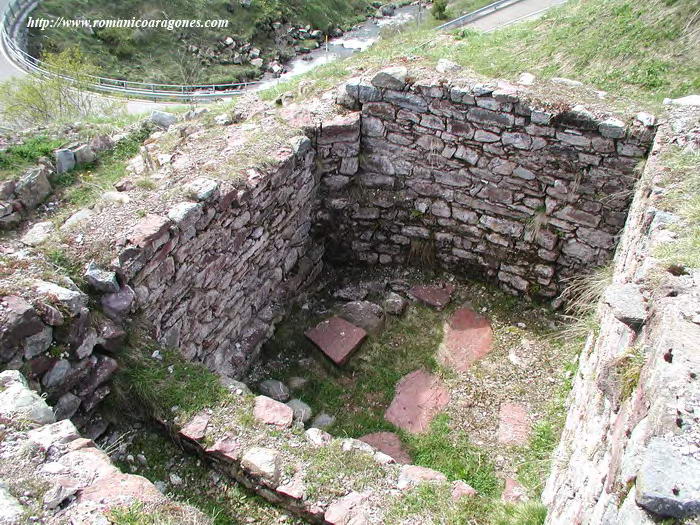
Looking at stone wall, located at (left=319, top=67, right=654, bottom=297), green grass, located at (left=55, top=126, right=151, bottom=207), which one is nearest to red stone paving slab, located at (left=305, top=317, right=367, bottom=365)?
stone wall, located at (left=319, top=67, right=654, bottom=297)

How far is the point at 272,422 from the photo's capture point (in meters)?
4.07

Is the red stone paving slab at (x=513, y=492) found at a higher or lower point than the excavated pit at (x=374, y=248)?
lower

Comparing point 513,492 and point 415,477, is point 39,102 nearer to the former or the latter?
point 415,477

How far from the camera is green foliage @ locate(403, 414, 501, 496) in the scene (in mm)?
4828

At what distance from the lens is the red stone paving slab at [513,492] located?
4231 millimetres

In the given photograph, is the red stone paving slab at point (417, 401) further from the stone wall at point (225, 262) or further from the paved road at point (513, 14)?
the paved road at point (513, 14)

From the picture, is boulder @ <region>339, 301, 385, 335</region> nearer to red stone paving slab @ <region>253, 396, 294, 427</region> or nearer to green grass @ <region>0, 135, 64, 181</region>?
red stone paving slab @ <region>253, 396, 294, 427</region>

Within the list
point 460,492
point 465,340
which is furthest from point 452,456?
point 465,340

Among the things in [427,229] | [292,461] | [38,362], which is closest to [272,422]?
[292,461]

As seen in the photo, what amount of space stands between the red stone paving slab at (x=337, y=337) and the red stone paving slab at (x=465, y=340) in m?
0.95

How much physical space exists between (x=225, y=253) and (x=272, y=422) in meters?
1.89

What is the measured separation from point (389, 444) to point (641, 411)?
10.4ft

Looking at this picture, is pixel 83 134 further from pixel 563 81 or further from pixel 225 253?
pixel 563 81

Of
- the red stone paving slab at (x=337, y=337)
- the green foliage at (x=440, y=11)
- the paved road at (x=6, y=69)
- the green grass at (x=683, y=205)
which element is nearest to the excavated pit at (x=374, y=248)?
the red stone paving slab at (x=337, y=337)
